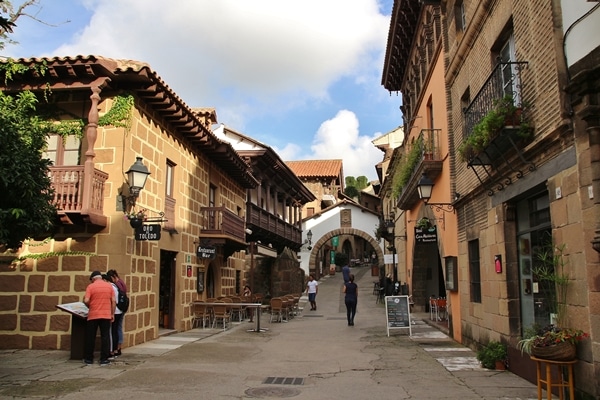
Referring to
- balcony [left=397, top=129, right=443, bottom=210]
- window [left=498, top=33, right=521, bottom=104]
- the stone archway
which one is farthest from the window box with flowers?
the stone archway

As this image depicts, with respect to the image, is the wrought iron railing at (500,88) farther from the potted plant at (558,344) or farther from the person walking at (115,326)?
the person walking at (115,326)

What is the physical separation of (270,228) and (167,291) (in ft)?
39.6

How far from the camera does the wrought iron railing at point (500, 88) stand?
743 centimetres

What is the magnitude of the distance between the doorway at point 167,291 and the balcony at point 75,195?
157 inches

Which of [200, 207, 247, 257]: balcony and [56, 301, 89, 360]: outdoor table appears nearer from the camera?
[56, 301, 89, 360]: outdoor table

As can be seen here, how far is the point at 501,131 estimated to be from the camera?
7.22m

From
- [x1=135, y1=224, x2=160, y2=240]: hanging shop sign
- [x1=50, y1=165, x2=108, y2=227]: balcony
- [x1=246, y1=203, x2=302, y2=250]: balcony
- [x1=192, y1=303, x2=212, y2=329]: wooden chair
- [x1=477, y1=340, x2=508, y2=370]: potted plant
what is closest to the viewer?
[x1=477, y1=340, x2=508, y2=370]: potted plant

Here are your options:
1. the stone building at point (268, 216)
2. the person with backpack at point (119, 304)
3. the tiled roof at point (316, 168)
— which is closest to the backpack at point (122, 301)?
the person with backpack at point (119, 304)

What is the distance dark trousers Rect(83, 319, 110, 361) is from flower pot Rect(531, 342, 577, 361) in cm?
679

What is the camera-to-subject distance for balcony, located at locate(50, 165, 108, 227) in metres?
9.82

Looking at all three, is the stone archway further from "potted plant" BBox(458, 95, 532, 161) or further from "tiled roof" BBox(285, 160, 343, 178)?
"potted plant" BBox(458, 95, 532, 161)

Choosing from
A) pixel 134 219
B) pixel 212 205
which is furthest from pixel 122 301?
pixel 212 205

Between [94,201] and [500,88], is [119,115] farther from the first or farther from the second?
[500,88]

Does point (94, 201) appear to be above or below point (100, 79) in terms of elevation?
below
